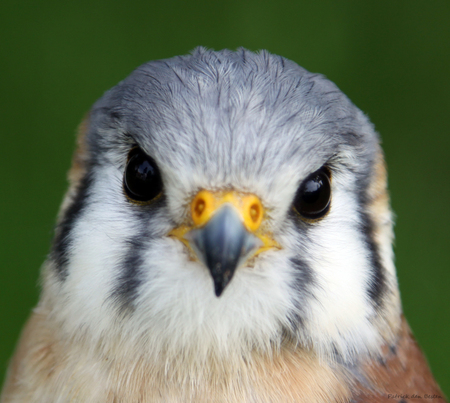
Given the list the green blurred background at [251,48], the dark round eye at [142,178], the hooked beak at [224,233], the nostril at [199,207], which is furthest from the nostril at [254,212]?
the green blurred background at [251,48]

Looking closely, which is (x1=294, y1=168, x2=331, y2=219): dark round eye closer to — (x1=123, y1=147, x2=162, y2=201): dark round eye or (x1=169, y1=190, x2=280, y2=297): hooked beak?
(x1=169, y1=190, x2=280, y2=297): hooked beak

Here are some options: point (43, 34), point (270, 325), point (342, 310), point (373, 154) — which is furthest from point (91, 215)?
point (43, 34)

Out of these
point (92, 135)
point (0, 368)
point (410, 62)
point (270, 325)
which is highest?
point (410, 62)

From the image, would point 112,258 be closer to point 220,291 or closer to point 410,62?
point 220,291

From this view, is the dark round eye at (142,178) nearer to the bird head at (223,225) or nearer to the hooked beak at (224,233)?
the bird head at (223,225)

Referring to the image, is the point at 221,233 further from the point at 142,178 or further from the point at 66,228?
the point at 66,228

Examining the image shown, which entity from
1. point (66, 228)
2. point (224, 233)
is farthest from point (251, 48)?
point (224, 233)

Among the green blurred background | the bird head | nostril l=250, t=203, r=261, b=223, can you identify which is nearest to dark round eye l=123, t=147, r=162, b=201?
the bird head
